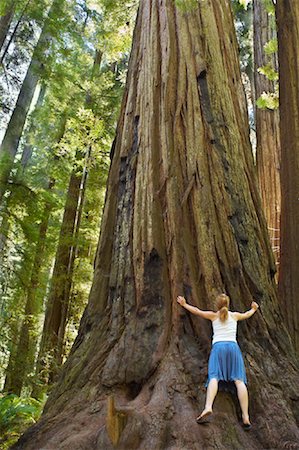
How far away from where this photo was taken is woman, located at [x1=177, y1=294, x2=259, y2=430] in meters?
2.98

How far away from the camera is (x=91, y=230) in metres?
10.7

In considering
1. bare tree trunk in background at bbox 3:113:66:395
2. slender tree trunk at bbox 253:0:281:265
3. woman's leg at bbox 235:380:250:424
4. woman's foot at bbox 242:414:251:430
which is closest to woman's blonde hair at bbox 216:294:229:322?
woman's leg at bbox 235:380:250:424

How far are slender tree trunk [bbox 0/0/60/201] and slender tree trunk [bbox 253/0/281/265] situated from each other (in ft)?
15.4

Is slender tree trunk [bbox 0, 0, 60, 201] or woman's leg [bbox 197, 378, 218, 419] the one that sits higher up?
slender tree trunk [bbox 0, 0, 60, 201]

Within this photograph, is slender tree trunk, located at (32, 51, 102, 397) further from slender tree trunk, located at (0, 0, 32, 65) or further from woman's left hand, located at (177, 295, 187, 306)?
woman's left hand, located at (177, 295, 187, 306)

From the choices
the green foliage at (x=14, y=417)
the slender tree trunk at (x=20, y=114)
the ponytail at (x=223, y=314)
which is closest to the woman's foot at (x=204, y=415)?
the ponytail at (x=223, y=314)

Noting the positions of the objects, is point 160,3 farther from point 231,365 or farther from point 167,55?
point 231,365

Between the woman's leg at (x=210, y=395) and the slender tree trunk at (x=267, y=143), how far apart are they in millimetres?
5029

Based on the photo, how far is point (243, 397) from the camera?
3006 millimetres

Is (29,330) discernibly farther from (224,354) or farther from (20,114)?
(224,354)

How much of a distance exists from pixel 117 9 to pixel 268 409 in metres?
7.51

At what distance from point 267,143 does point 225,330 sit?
6825 millimetres

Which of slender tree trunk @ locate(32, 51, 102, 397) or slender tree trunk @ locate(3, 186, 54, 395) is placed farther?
slender tree trunk @ locate(32, 51, 102, 397)

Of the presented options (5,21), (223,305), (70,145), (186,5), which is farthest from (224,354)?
(70,145)
